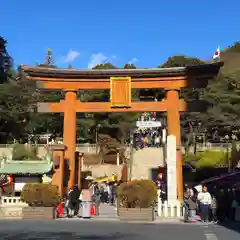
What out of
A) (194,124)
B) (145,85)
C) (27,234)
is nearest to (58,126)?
(194,124)

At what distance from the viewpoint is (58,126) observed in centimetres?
5956

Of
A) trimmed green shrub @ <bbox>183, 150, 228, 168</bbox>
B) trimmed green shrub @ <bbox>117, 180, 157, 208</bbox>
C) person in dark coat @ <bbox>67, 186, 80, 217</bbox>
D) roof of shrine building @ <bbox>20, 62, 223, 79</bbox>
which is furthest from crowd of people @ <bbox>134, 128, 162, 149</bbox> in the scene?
trimmed green shrub @ <bbox>117, 180, 157, 208</bbox>

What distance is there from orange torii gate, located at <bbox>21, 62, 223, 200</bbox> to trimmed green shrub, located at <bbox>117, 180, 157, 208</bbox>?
7253 millimetres

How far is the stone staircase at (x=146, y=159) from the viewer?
43.0m

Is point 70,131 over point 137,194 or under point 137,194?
over

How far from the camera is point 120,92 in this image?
89.4 feet

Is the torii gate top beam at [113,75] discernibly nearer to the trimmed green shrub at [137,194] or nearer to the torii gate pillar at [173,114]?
the torii gate pillar at [173,114]

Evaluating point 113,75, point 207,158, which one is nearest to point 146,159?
point 207,158

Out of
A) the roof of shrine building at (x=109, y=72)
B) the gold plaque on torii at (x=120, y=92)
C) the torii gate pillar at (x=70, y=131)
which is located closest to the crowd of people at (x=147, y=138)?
the gold plaque on torii at (x=120, y=92)

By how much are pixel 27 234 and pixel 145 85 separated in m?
15.3

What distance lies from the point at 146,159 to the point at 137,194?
25.0 metres

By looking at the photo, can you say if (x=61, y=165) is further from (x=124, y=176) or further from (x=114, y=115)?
(x=114, y=115)

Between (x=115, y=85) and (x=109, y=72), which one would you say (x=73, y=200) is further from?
(x=109, y=72)

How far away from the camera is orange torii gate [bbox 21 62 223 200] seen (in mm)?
26688
